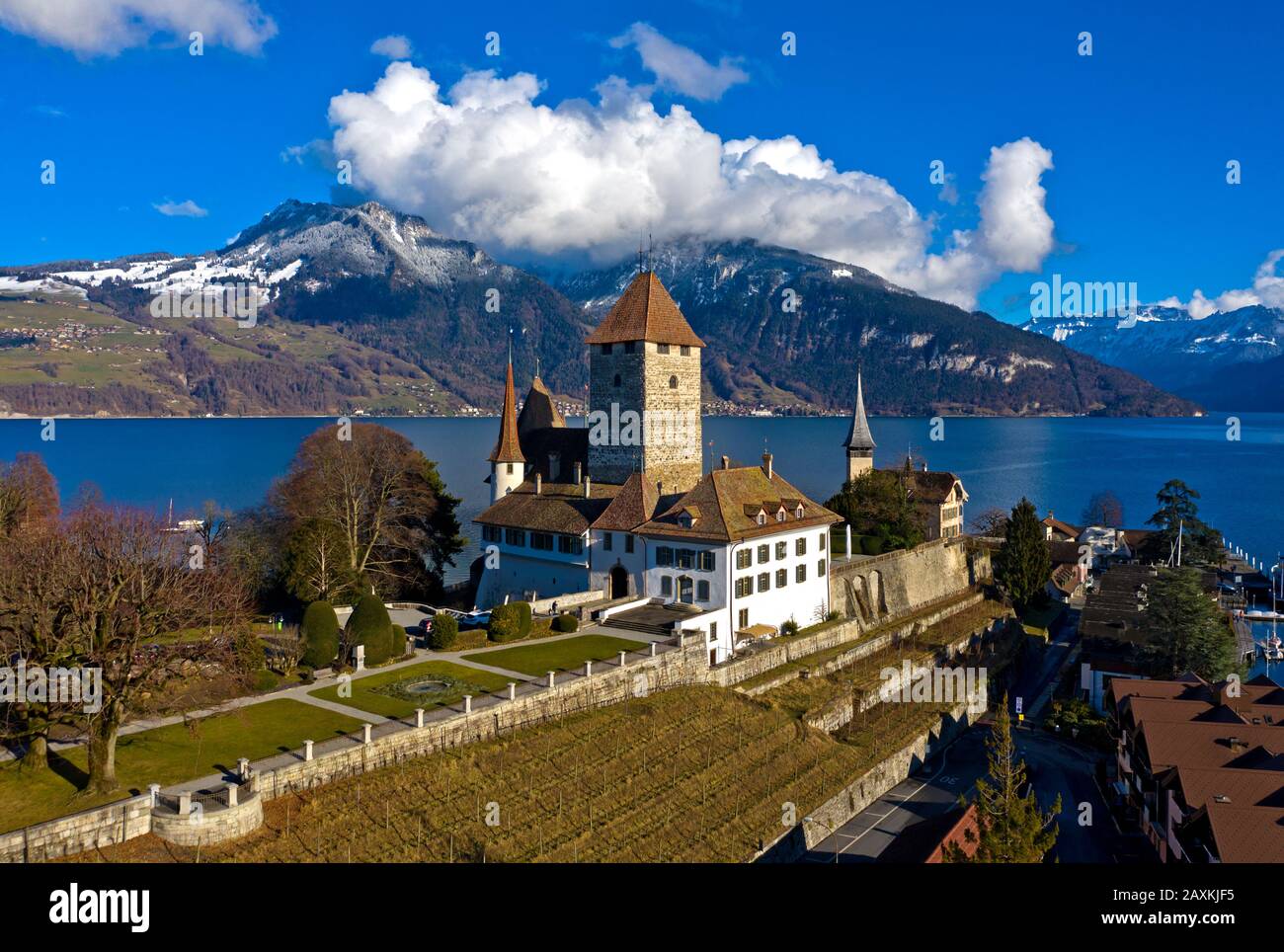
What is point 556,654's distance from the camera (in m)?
40.0

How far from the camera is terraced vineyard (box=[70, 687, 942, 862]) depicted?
82.0ft

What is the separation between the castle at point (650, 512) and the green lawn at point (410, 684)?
11.4 meters

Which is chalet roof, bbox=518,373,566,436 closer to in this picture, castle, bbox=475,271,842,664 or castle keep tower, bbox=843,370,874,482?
castle, bbox=475,271,842,664

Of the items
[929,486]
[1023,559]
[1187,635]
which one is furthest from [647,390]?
[929,486]

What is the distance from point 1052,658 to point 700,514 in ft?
105

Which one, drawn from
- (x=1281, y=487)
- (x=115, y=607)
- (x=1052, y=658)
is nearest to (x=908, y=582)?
(x=1052, y=658)

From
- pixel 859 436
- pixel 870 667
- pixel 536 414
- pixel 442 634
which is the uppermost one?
pixel 536 414

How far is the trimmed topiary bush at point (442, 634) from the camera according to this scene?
40.3m

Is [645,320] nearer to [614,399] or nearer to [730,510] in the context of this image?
[614,399]

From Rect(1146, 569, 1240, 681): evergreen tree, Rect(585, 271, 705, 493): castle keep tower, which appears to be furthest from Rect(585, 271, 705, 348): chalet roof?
Rect(1146, 569, 1240, 681): evergreen tree

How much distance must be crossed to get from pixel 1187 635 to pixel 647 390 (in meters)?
32.0

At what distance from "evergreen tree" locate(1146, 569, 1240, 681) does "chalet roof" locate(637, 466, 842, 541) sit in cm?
1883

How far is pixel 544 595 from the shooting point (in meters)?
54.1
